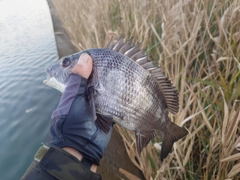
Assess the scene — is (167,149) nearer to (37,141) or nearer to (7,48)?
(37,141)

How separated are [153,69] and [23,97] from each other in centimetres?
371

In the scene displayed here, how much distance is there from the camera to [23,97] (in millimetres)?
4312

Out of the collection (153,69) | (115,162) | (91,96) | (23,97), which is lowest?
(23,97)

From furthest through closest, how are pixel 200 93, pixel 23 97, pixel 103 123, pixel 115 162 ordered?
1. pixel 23 97
2. pixel 115 162
3. pixel 200 93
4. pixel 103 123

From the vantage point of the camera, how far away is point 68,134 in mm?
1335

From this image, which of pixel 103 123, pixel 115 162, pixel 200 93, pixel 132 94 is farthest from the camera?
pixel 115 162

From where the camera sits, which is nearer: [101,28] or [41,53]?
[101,28]

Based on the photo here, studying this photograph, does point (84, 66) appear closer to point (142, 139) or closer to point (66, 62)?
point (66, 62)

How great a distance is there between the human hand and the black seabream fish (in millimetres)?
40

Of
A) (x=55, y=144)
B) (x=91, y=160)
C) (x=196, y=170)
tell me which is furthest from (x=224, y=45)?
(x=55, y=144)

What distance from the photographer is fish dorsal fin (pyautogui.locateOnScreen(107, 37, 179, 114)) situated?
1373 mm

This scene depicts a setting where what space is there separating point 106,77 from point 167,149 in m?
0.62

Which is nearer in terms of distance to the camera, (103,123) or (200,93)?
(103,123)

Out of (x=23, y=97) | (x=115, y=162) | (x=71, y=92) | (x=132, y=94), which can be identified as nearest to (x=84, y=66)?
(x=71, y=92)
